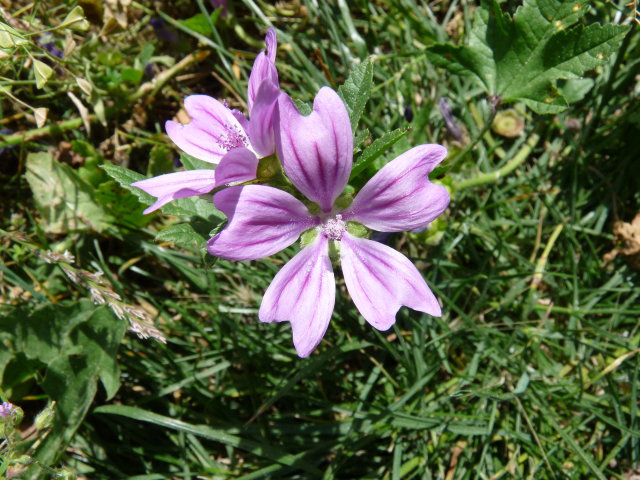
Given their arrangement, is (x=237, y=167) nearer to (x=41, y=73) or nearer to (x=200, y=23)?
(x=41, y=73)

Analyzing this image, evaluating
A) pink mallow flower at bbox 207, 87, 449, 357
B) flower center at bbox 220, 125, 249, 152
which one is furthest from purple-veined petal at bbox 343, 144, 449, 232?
flower center at bbox 220, 125, 249, 152

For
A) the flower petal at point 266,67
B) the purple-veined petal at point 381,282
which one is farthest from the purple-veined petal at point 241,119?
the purple-veined petal at point 381,282

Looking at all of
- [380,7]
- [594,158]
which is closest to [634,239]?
[594,158]

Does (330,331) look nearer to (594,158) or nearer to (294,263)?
(294,263)

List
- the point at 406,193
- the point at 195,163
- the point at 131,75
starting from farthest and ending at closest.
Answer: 1. the point at 131,75
2. the point at 195,163
3. the point at 406,193

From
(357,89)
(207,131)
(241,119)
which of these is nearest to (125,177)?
(207,131)

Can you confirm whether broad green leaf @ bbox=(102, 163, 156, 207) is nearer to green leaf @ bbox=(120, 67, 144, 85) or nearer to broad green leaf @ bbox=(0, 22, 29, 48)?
broad green leaf @ bbox=(0, 22, 29, 48)

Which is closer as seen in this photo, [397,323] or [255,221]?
[255,221]

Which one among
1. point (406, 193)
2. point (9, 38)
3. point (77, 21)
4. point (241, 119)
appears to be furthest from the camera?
point (77, 21)
